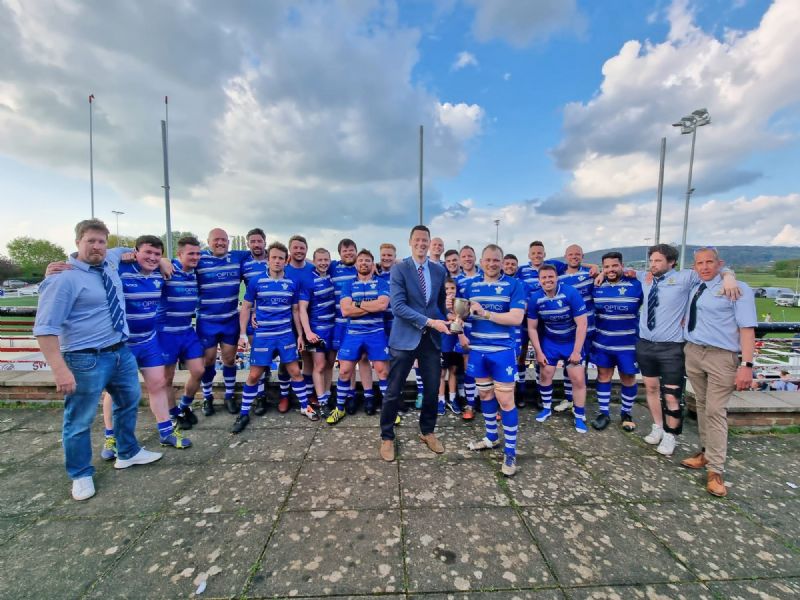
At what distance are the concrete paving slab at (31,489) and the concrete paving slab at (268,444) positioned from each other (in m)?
1.21

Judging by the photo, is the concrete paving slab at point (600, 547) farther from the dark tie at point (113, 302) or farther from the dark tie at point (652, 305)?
the dark tie at point (113, 302)

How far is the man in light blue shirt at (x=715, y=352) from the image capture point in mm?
3021

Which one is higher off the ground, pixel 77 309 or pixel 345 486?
pixel 77 309

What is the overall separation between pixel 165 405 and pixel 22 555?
1472 millimetres

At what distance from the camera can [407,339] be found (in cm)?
341

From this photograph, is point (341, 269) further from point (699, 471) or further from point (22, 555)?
point (699, 471)

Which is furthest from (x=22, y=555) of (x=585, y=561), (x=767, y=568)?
(x=767, y=568)

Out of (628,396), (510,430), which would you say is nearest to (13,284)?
(510,430)

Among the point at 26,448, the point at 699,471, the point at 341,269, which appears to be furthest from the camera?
the point at 341,269

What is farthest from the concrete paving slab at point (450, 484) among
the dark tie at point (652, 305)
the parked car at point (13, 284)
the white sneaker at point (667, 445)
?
the parked car at point (13, 284)

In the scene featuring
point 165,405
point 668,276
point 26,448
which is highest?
point 668,276

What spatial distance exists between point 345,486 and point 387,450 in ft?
1.87

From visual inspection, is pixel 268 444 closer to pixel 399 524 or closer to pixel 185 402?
pixel 185 402

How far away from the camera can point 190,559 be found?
2.21 meters
